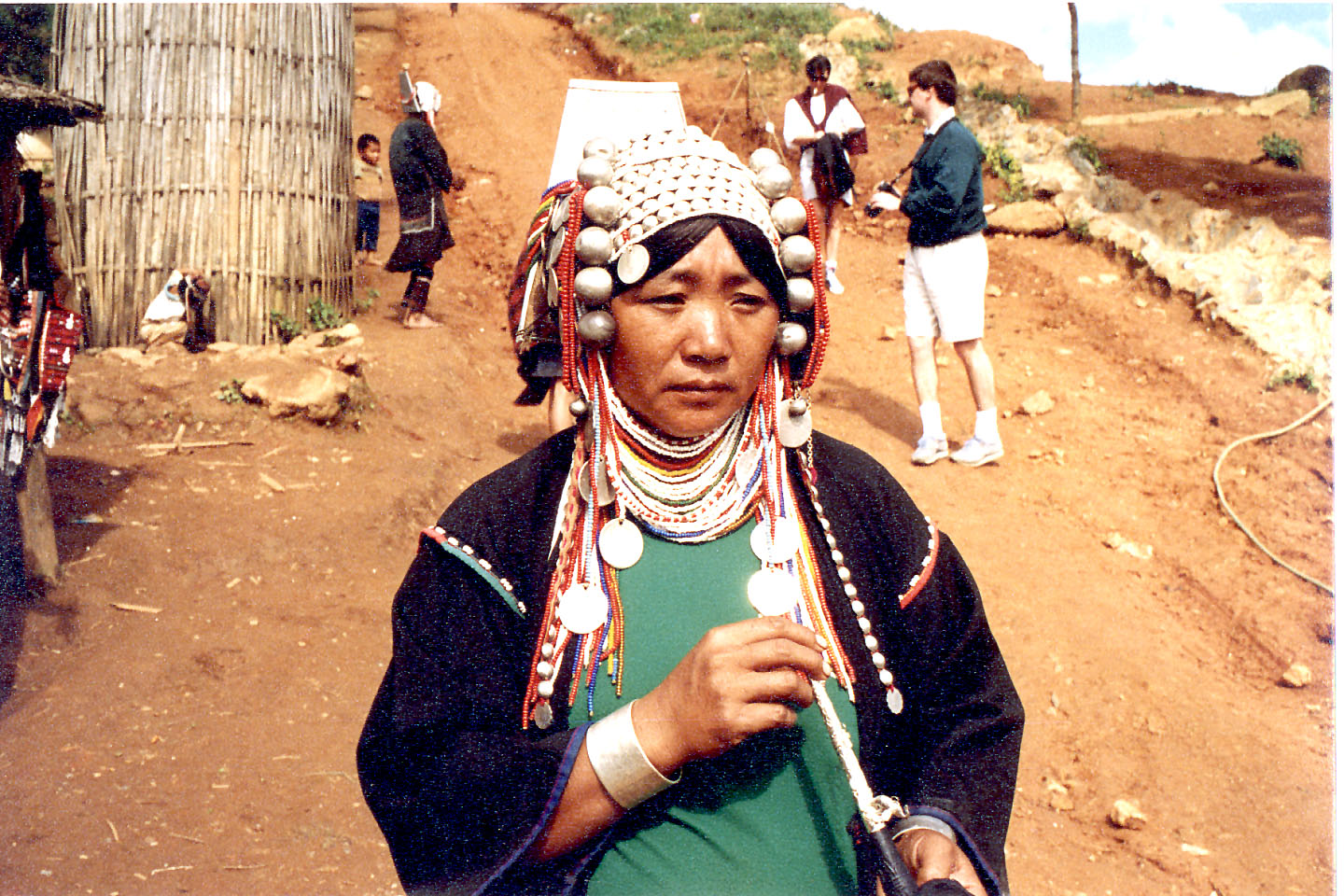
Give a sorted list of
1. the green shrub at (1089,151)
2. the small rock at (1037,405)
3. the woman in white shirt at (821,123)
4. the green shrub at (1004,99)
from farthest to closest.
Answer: the green shrub at (1004,99) < the green shrub at (1089,151) < the woman in white shirt at (821,123) < the small rock at (1037,405)

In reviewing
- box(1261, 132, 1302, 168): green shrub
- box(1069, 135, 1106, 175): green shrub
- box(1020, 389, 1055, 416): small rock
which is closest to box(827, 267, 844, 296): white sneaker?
box(1020, 389, 1055, 416): small rock

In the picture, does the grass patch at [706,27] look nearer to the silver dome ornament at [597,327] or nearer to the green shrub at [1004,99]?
the green shrub at [1004,99]

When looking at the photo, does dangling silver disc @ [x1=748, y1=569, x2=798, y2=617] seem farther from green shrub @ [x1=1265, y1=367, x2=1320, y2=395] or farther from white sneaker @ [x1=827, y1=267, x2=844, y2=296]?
white sneaker @ [x1=827, y1=267, x2=844, y2=296]

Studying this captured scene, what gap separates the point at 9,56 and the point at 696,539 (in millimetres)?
12795

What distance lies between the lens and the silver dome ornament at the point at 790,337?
178 centimetres

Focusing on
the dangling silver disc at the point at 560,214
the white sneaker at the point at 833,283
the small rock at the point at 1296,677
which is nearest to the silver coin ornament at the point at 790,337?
the dangling silver disc at the point at 560,214

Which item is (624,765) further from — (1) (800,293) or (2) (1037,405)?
(2) (1037,405)

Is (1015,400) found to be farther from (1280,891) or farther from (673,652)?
(673,652)

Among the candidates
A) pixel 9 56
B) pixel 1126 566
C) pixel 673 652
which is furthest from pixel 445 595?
pixel 9 56

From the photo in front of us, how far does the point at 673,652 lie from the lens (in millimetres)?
1621

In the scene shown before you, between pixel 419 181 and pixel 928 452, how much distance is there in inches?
171

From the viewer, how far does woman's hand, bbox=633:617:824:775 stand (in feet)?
4.74

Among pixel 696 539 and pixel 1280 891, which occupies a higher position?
pixel 696 539

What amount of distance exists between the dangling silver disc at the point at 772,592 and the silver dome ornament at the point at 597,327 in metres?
0.44
